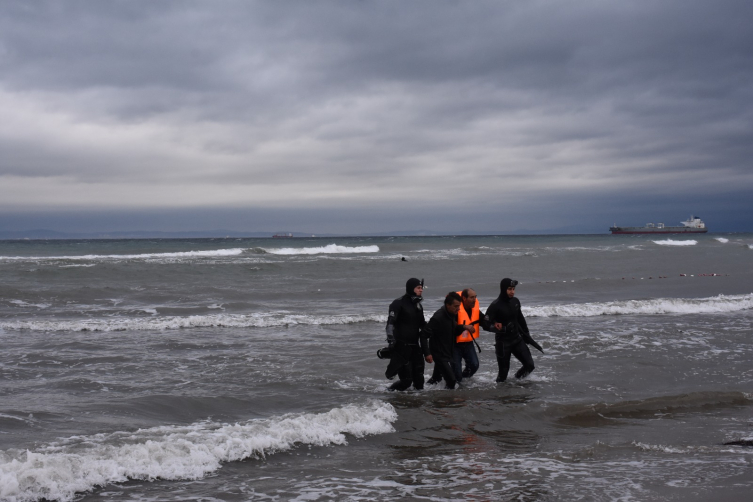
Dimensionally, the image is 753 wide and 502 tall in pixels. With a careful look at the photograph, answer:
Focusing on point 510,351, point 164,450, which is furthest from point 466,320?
point 164,450

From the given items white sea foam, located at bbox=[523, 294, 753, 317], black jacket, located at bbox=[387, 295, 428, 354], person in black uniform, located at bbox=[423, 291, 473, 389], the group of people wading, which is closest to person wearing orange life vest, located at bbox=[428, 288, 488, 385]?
the group of people wading

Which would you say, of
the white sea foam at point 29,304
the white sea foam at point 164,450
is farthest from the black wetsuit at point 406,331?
the white sea foam at point 29,304

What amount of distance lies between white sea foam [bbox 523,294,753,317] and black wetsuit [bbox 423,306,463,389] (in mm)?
8517

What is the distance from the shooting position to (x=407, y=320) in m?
8.04

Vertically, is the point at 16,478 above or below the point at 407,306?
below

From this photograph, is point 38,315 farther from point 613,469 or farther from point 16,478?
point 613,469

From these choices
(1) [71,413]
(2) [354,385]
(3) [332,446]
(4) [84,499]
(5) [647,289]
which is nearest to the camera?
(4) [84,499]

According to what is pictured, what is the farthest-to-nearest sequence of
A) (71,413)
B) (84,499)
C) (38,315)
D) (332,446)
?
(38,315) < (71,413) < (332,446) < (84,499)

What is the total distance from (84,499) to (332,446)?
2496 millimetres

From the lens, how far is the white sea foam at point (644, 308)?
53.9 ft

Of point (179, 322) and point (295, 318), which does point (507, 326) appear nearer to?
point (295, 318)

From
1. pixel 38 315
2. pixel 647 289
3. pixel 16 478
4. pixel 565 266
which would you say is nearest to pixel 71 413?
pixel 16 478

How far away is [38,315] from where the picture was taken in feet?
55.8

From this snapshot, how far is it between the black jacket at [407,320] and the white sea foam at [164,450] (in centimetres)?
111
